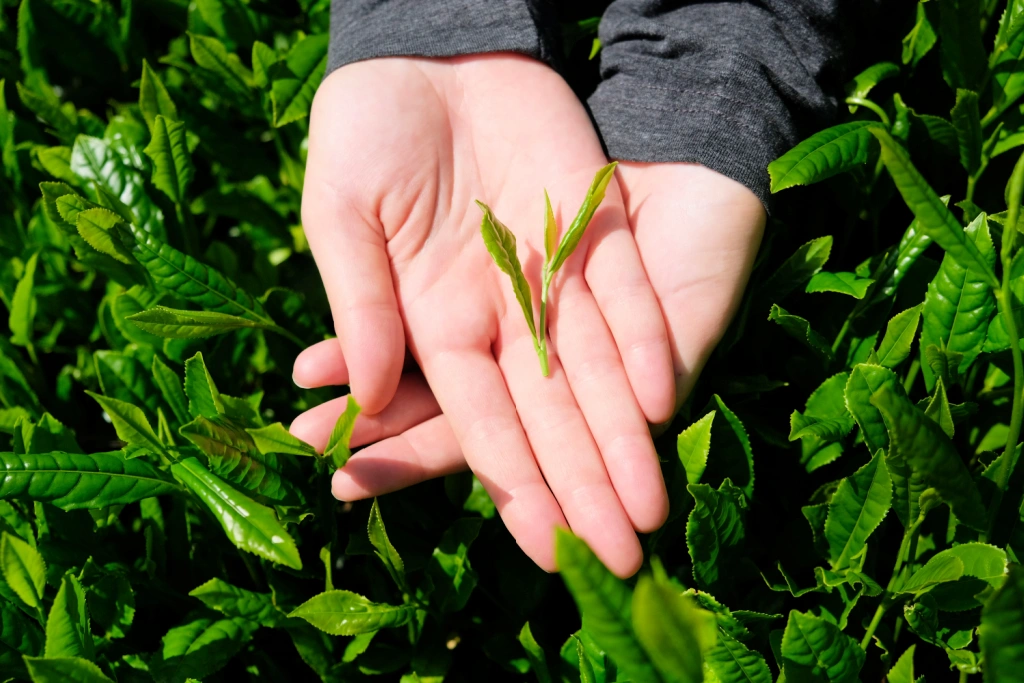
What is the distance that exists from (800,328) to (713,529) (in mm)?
405

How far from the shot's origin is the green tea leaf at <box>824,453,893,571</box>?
1.17 metres

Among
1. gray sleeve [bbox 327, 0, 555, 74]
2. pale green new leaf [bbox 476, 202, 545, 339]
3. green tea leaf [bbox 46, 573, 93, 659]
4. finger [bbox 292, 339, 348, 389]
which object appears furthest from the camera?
gray sleeve [bbox 327, 0, 555, 74]

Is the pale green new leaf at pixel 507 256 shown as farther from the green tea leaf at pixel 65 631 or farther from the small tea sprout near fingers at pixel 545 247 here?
the green tea leaf at pixel 65 631

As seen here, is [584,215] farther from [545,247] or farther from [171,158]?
[171,158]

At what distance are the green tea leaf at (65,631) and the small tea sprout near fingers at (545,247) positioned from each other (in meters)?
0.84

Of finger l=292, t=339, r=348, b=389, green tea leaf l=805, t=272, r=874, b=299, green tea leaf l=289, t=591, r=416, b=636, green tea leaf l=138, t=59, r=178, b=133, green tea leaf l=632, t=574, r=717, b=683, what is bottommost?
green tea leaf l=289, t=591, r=416, b=636

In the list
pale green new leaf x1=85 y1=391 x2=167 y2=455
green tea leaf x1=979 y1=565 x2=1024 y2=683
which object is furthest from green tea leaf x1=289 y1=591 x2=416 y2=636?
green tea leaf x1=979 y1=565 x2=1024 y2=683

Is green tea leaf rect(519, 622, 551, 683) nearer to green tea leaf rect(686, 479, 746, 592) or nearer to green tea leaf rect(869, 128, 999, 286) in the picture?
green tea leaf rect(686, 479, 746, 592)

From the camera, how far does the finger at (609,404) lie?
125 centimetres

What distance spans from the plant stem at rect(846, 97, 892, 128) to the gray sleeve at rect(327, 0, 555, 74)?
68cm

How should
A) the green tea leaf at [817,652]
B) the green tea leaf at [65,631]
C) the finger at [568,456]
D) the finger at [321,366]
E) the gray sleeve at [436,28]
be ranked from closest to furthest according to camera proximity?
the green tea leaf at [817,652] < the green tea leaf at [65,631] < the finger at [568,456] < the finger at [321,366] < the gray sleeve at [436,28]

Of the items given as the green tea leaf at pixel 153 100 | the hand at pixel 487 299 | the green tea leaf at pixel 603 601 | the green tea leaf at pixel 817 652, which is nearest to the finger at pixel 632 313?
the hand at pixel 487 299

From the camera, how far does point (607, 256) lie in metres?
1.50

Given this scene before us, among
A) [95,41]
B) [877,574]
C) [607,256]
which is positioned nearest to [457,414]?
[607,256]
